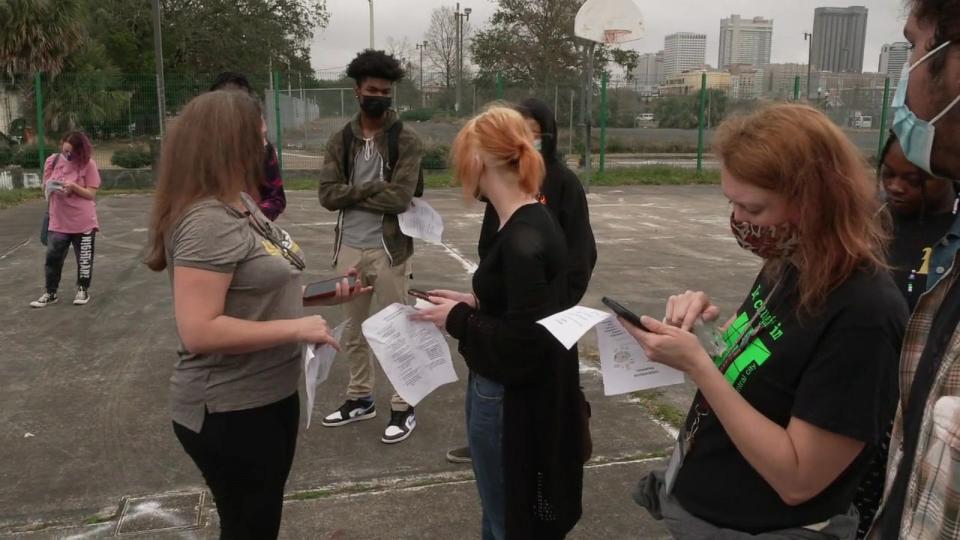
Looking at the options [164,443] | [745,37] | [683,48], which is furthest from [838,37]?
[164,443]

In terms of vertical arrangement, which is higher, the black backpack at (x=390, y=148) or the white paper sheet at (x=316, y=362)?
the black backpack at (x=390, y=148)

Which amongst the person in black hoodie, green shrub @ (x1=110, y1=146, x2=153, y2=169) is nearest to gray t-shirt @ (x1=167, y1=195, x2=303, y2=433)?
the person in black hoodie

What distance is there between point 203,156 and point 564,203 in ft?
6.33

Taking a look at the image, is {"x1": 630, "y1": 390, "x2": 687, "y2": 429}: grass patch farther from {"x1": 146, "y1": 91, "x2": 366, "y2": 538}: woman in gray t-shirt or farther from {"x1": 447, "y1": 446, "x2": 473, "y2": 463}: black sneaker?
{"x1": 146, "y1": 91, "x2": 366, "y2": 538}: woman in gray t-shirt

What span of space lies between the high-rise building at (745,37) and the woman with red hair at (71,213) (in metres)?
48.7

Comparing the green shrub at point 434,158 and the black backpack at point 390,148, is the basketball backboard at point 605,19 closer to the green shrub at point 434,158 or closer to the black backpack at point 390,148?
the green shrub at point 434,158

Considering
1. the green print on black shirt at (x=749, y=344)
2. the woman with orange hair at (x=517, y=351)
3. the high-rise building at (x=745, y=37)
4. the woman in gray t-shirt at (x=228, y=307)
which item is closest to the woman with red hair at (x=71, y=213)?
the woman in gray t-shirt at (x=228, y=307)

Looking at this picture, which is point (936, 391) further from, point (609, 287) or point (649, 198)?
point (649, 198)

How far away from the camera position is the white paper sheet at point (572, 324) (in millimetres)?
1776

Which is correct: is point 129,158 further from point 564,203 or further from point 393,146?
point 564,203

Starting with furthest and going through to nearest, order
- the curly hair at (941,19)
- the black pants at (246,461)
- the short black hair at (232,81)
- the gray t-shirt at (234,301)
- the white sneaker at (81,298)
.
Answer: the white sneaker at (81,298)
the short black hair at (232,81)
the black pants at (246,461)
the gray t-shirt at (234,301)
the curly hair at (941,19)

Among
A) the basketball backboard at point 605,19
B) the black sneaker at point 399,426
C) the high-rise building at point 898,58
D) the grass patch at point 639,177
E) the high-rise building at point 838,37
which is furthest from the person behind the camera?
the high-rise building at point 838,37

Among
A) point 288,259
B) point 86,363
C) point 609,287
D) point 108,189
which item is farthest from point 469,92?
point 288,259

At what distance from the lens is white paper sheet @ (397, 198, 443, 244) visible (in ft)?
13.4
